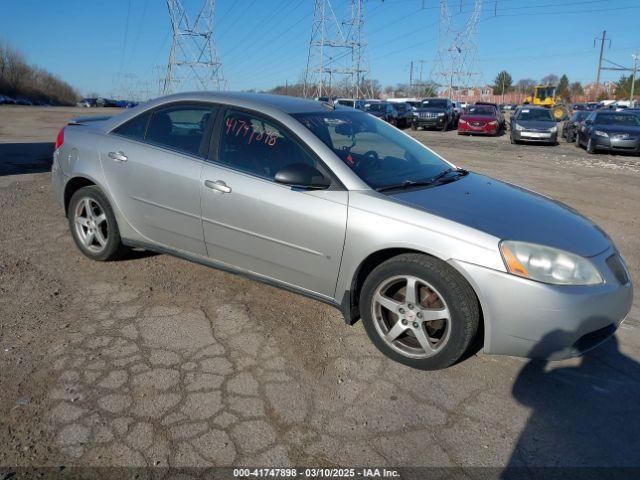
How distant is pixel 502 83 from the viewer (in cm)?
10838

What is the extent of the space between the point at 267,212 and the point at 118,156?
1.60 m

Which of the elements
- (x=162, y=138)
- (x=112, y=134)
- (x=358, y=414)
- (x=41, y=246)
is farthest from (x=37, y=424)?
(x=41, y=246)

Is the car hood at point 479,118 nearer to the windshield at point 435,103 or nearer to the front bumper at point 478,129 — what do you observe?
the front bumper at point 478,129

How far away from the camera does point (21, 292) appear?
3951 mm

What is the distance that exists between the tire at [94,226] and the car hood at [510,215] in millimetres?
2578

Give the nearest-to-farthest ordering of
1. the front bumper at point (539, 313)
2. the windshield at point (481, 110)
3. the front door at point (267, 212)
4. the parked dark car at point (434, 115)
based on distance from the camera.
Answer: the front bumper at point (539, 313) → the front door at point (267, 212) → the windshield at point (481, 110) → the parked dark car at point (434, 115)

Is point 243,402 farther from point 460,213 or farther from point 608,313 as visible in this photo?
point 608,313

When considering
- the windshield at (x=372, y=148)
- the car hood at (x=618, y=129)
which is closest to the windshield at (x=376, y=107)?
the car hood at (x=618, y=129)

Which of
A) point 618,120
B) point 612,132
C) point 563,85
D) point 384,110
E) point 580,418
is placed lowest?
point 580,418

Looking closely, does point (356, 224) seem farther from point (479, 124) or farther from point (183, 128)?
point (479, 124)

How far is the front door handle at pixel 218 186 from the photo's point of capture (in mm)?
3527

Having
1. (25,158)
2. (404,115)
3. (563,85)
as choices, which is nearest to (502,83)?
(563,85)

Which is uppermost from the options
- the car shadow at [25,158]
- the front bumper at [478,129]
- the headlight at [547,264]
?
the front bumper at [478,129]

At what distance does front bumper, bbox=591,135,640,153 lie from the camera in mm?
15250
